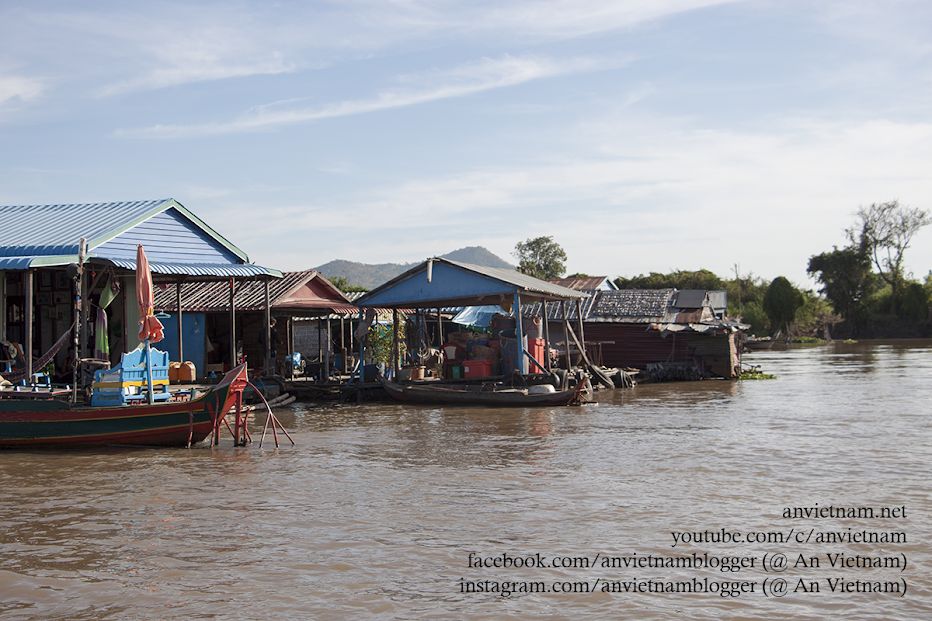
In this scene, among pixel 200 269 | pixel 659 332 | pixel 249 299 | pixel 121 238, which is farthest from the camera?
pixel 659 332

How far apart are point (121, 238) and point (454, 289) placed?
821 cm

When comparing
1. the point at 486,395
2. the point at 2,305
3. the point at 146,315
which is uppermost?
the point at 2,305

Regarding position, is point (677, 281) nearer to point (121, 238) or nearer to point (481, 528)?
point (121, 238)

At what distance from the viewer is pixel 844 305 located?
6356 centimetres

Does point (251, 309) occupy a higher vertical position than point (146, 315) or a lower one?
higher

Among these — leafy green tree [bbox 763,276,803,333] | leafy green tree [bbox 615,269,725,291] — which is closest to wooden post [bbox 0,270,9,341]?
leafy green tree [bbox 615,269,725,291]

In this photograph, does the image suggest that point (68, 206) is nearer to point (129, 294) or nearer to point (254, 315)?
point (129, 294)

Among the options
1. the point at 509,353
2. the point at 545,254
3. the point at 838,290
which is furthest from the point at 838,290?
the point at 509,353

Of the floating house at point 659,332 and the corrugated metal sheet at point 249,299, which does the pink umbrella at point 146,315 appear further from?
the floating house at point 659,332

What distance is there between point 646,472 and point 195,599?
6217 mm

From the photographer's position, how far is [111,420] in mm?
11953

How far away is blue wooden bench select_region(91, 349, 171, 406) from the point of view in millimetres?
12031

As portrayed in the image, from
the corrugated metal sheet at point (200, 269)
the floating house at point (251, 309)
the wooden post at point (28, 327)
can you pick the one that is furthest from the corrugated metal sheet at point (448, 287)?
the wooden post at point (28, 327)

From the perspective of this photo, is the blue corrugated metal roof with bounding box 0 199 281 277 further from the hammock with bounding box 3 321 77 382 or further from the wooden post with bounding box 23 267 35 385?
the hammock with bounding box 3 321 77 382
